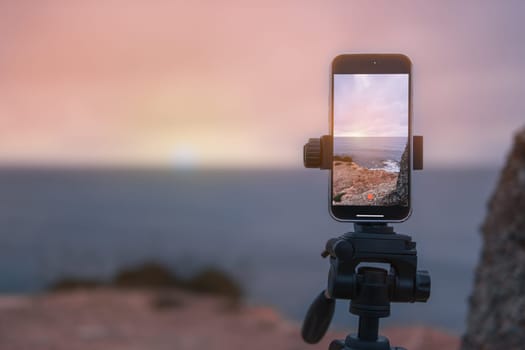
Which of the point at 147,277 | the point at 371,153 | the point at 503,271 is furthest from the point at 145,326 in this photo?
the point at 371,153

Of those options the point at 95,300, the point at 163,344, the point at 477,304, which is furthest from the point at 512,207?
the point at 95,300

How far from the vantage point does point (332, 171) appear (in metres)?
1.81

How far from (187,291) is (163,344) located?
3557mm

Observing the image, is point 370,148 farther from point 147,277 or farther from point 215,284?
point 147,277

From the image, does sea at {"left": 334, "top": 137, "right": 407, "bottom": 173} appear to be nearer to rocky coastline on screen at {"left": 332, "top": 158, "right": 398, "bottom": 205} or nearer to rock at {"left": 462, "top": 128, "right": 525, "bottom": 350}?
rocky coastline on screen at {"left": 332, "top": 158, "right": 398, "bottom": 205}

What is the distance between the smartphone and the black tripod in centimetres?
6

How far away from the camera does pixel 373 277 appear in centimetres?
185

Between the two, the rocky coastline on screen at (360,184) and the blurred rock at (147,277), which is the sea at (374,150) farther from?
the blurred rock at (147,277)

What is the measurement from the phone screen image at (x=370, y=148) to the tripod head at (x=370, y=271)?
0.17 ft

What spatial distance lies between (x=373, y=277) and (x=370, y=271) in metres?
0.02

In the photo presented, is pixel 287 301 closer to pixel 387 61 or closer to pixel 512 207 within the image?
pixel 512 207

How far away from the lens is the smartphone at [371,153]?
1819 mm

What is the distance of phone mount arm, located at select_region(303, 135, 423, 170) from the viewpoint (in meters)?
1.79

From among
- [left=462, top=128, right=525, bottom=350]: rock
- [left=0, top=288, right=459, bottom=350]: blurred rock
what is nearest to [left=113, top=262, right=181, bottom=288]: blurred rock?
[left=0, top=288, right=459, bottom=350]: blurred rock
